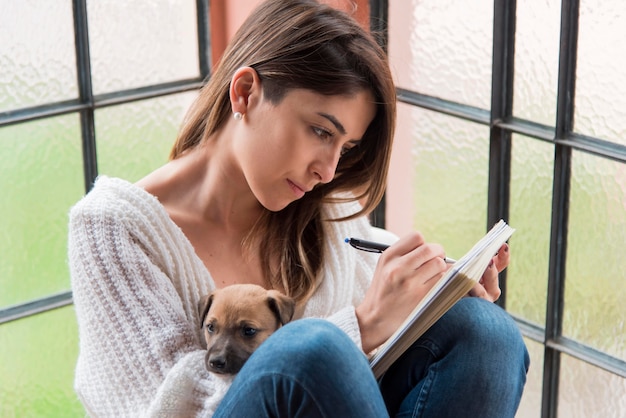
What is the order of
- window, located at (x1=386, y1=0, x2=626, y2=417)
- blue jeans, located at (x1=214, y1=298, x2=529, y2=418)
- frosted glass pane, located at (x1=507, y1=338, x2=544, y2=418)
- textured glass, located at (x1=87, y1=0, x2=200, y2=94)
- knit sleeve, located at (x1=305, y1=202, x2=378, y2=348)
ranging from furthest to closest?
textured glass, located at (x1=87, y1=0, x2=200, y2=94) < frosted glass pane, located at (x1=507, y1=338, x2=544, y2=418) < window, located at (x1=386, y1=0, x2=626, y2=417) < knit sleeve, located at (x1=305, y1=202, x2=378, y2=348) < blue jeans, located at (x1=214, y1=298, x2=529, y2=418)

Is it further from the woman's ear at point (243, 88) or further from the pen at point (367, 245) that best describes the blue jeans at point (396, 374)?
the woman's ear at point (243, 88)

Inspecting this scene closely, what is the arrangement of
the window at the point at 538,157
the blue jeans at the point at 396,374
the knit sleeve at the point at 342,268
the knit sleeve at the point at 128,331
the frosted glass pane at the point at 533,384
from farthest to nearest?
the frosted glass pane at the point at 533,384, the window at the point at 538,157, the knit sleeve at the point at 342,268, the knit sleeve at the point at 128,331, the blue jeans at the point at 396,374

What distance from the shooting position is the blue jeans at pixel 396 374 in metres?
1.17

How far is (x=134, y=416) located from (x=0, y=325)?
92 centimetres

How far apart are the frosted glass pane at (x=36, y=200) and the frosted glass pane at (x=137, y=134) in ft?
0.23

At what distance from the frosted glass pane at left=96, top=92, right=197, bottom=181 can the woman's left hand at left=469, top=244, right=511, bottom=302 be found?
3.45 feet

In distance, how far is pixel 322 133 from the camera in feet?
4.62

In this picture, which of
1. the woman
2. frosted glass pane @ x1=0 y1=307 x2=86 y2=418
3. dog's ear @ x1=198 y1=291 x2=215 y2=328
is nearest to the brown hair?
the woman

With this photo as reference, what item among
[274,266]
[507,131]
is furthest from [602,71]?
[274,266]

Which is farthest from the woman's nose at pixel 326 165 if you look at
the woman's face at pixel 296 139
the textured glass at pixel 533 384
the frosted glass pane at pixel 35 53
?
the frosted glass pane at pixel 35 53

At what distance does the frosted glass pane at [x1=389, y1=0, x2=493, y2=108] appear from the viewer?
6.25 ft

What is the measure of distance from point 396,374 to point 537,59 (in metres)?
0.73

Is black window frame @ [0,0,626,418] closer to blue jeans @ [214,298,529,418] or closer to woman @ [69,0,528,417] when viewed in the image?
woman @ [69,0,528,417]

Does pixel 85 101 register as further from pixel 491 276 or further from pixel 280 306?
pixel 491 276
